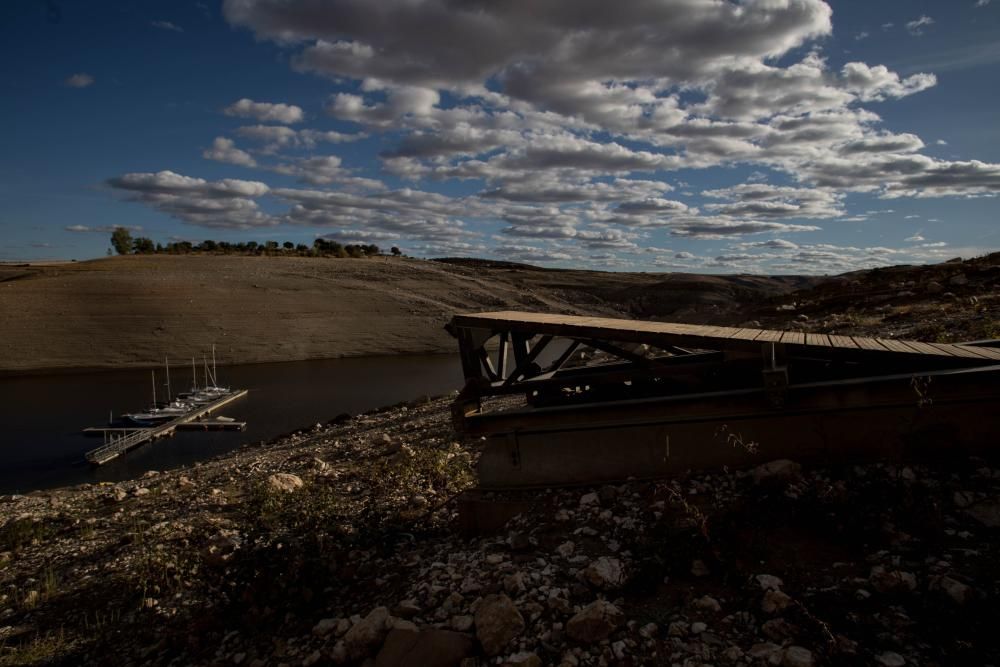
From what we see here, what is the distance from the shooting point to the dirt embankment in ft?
139

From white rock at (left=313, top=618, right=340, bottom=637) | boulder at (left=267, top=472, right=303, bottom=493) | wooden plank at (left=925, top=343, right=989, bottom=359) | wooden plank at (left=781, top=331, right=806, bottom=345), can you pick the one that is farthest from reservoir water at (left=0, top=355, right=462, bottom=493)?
wooden plank at (left=925, top=343, right=989, bottom=359)

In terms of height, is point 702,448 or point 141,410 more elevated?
point 702,448

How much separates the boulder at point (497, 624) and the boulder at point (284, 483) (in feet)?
16.5

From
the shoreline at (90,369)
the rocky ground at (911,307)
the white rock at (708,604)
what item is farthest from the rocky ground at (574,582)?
the shoreline at (90,369)

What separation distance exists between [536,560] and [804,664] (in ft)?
6.42

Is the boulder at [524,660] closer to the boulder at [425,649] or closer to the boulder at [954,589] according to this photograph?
the boulder at [425,649]

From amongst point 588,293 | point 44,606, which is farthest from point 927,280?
point 588,293

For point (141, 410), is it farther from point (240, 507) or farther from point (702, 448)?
point (702, 448)

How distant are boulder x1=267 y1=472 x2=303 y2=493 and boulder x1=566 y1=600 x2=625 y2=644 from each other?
5589mm

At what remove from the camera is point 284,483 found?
802cm

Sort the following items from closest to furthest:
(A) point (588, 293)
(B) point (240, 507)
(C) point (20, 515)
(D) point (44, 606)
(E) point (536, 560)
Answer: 1. (E) point (536, 560)
2. (D) point (44, 606)
3. (B) point (240, 507)
4. (C) point (20, 515)
5. (A) point (588, 293)

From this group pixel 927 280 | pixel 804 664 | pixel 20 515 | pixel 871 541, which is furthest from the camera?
pixel 927 280

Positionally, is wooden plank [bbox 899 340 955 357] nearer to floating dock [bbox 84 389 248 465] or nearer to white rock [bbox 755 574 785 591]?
white rock [bbox 755 574 785 591]

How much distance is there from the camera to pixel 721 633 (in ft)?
10.6
